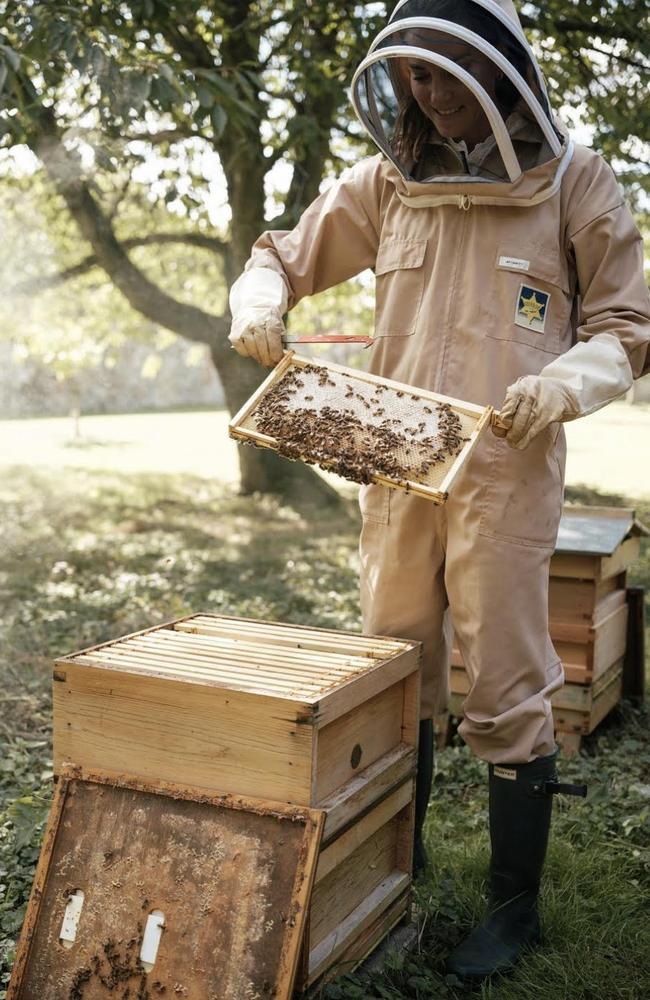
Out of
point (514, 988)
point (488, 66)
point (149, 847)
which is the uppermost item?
point (488, 66)

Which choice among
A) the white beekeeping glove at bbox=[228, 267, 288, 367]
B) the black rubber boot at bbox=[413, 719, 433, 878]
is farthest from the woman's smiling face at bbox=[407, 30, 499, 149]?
the black rubber boot at bbox=[413, 719, 433, 878]

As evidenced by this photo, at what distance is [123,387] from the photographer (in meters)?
24.1

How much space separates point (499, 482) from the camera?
2.08 m

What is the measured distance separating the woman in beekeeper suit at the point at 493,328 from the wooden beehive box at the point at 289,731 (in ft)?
0.66

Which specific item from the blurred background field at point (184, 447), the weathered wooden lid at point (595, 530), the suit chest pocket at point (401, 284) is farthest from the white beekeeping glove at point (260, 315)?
the blurred background field at point (184, 447)

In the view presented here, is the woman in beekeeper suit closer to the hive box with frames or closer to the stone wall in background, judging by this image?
the hive box with frames

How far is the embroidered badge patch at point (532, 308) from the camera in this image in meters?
2.10

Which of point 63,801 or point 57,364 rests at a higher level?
point 57,364

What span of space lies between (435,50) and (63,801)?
1.71 metres

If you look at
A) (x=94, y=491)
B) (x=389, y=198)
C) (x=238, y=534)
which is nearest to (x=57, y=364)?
(x=94, y=491)

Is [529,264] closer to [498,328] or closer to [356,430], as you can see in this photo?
[498,328]

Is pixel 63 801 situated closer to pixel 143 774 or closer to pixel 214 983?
pixel 143 774

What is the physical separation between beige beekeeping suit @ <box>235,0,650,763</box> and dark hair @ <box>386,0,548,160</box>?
0.02 metres

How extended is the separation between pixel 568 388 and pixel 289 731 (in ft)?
2.82
